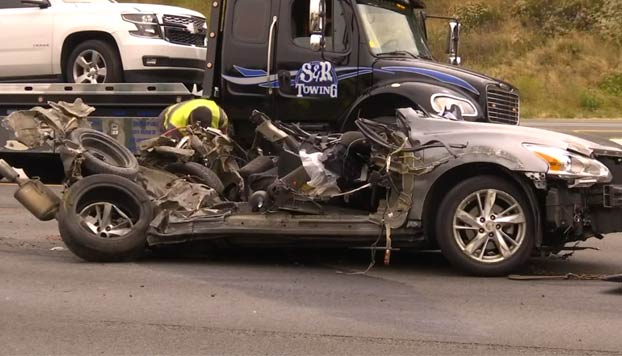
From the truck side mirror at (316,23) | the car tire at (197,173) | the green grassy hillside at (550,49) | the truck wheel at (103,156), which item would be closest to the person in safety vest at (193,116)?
the car tire at (197,173)

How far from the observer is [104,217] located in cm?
758

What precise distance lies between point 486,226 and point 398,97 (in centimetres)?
349

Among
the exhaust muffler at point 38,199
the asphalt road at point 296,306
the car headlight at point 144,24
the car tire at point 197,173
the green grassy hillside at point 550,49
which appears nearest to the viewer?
the asphalt road at point 296,306

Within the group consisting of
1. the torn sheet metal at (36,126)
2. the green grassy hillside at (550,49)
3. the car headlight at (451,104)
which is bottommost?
the torn sheet metal at (36,126)

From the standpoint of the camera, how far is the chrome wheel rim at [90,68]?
38.3ft

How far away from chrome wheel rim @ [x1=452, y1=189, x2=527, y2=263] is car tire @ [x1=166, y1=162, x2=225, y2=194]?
235 centimetres

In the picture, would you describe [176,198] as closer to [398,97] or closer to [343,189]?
[343,189]

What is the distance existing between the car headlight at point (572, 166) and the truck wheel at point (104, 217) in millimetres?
A: 3248

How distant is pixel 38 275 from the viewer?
738 cm

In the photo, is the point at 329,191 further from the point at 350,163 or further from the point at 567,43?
the point at 567,43

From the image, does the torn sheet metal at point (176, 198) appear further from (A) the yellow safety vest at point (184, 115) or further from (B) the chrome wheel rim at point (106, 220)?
(A) the yellow safety vest at point (184, 115)

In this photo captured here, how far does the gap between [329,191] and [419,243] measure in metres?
0.84

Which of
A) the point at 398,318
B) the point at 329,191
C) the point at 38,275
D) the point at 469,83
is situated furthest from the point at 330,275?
the point at 469,83

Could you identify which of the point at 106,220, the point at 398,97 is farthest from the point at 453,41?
the point at 106,220
